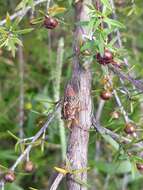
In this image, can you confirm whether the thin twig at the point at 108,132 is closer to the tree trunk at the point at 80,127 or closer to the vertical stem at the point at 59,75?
the tree trunk at the point at 80,127

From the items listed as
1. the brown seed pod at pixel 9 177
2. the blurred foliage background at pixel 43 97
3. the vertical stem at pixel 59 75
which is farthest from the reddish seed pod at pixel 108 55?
the blurred foliage background at pixel 43 97

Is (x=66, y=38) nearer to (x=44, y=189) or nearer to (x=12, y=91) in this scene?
(x=12, y=91)

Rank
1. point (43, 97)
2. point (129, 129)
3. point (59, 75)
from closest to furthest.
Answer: point (129, 129)
point (59, 75)
point (43, 97)

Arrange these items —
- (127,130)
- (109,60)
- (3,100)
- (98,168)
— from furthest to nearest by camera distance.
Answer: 1. (3,100)
2. (98,168)
3. (127,130)
4. (109,60)

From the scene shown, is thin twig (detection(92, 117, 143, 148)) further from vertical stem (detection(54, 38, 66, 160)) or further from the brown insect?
vertical stem (detection(54, 38, 66, 160))

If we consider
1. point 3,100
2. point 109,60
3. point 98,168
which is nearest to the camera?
point 109,60

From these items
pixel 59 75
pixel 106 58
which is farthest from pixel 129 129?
pixel 59 75

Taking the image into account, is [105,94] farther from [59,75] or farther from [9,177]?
[59,75]

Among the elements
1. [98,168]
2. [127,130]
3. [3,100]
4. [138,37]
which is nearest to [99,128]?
[127,130]
